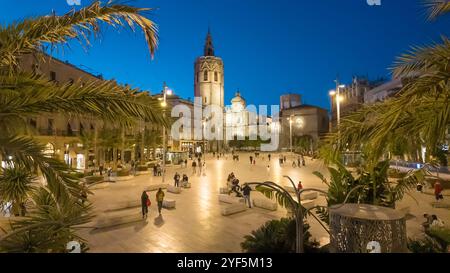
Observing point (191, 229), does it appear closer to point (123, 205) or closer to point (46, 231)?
point (123, 205)

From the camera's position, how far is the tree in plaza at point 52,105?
2842mm

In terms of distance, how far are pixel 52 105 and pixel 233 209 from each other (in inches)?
441

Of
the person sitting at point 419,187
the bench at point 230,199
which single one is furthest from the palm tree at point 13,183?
the person sitting at point 419,187

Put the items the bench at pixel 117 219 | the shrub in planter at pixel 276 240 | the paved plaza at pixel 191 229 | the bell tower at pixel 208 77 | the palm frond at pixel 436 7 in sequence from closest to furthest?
1. the palm frond at pixel 436 7
2. the shrub in planter at pixel 276 240
3. the paved plaza at pixel 191 229
4. the bench at pixel 117 219
5. the bell tower at pixel 208 77

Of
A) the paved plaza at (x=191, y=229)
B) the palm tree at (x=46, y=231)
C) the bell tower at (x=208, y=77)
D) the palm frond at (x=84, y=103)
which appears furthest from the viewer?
the bell tower at (x=208, y=77)

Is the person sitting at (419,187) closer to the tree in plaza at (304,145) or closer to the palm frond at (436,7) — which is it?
→ the palm frond at (436,7)

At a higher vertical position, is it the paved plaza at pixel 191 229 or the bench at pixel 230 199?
the bench at pixel 230 199

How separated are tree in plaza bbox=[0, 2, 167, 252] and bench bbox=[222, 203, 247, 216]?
996 centimetres

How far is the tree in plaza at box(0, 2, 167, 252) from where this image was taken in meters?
2.84

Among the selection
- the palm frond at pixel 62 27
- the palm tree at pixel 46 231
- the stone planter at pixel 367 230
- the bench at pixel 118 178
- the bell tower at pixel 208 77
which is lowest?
the bench at pixel 118 178

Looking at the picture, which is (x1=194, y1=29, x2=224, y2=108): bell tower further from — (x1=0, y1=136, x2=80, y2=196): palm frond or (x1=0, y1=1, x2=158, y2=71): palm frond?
(x1=0, y1=136, x2=80, y2=196): palm frond

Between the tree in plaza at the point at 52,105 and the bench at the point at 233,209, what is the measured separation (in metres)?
9.96
